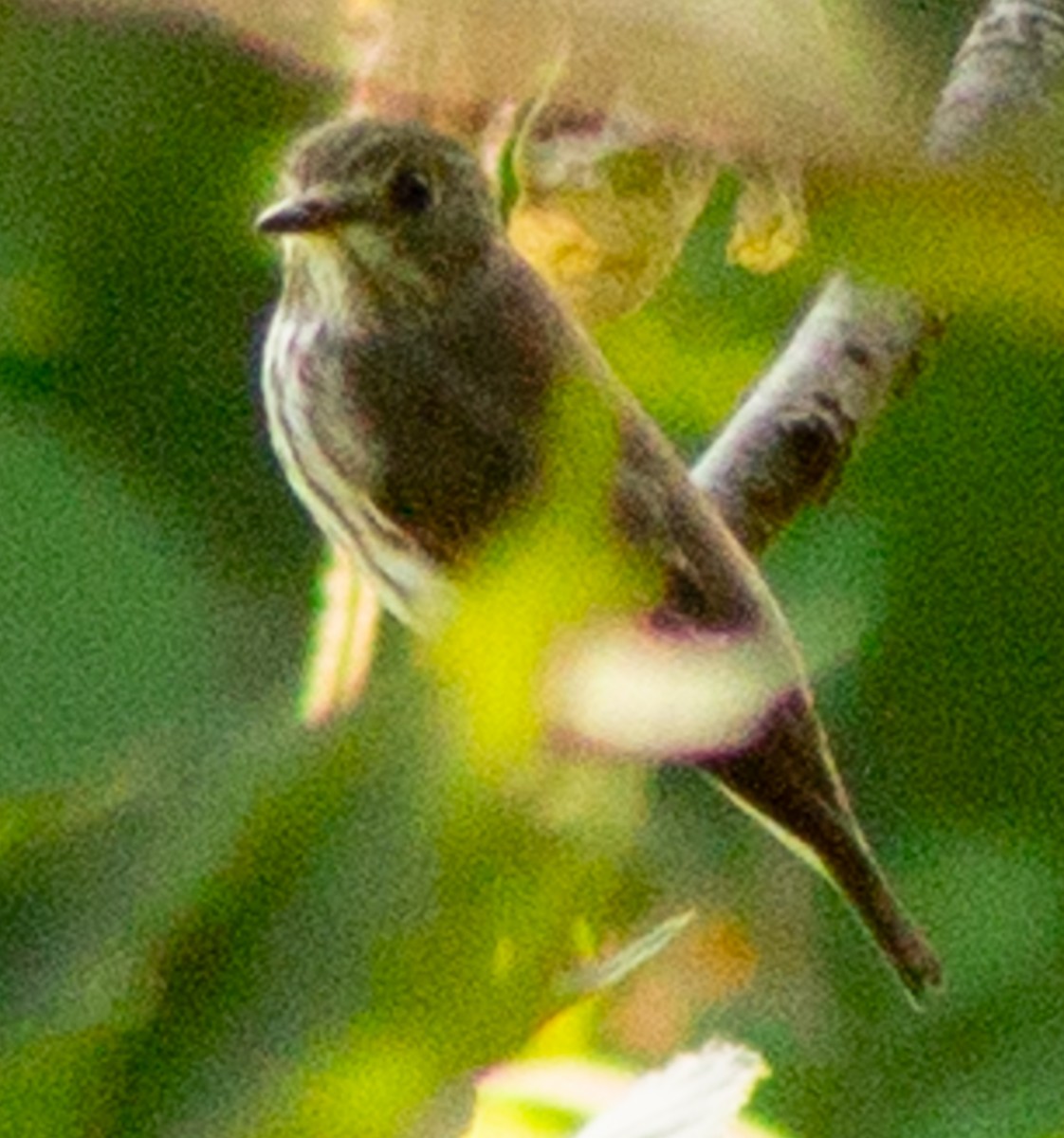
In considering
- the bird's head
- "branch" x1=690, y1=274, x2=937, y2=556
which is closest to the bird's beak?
the bird's head

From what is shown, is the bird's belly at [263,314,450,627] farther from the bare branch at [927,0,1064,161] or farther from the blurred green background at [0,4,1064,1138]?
the bare branch at [927,0,1064,161]

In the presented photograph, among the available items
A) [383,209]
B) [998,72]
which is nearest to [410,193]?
[383,209]

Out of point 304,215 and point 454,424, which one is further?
point 454,424

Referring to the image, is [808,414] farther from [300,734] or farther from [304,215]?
[300,734]

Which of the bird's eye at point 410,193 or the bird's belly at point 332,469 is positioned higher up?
the bird's eye at point 410,193

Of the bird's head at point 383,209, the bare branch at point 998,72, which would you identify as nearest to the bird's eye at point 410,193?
the bird's head at point 383,209

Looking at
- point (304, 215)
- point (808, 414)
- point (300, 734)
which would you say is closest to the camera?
point (300, 734)

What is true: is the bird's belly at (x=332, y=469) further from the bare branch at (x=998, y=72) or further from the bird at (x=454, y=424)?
the bare branch at (x=998, y=72)
